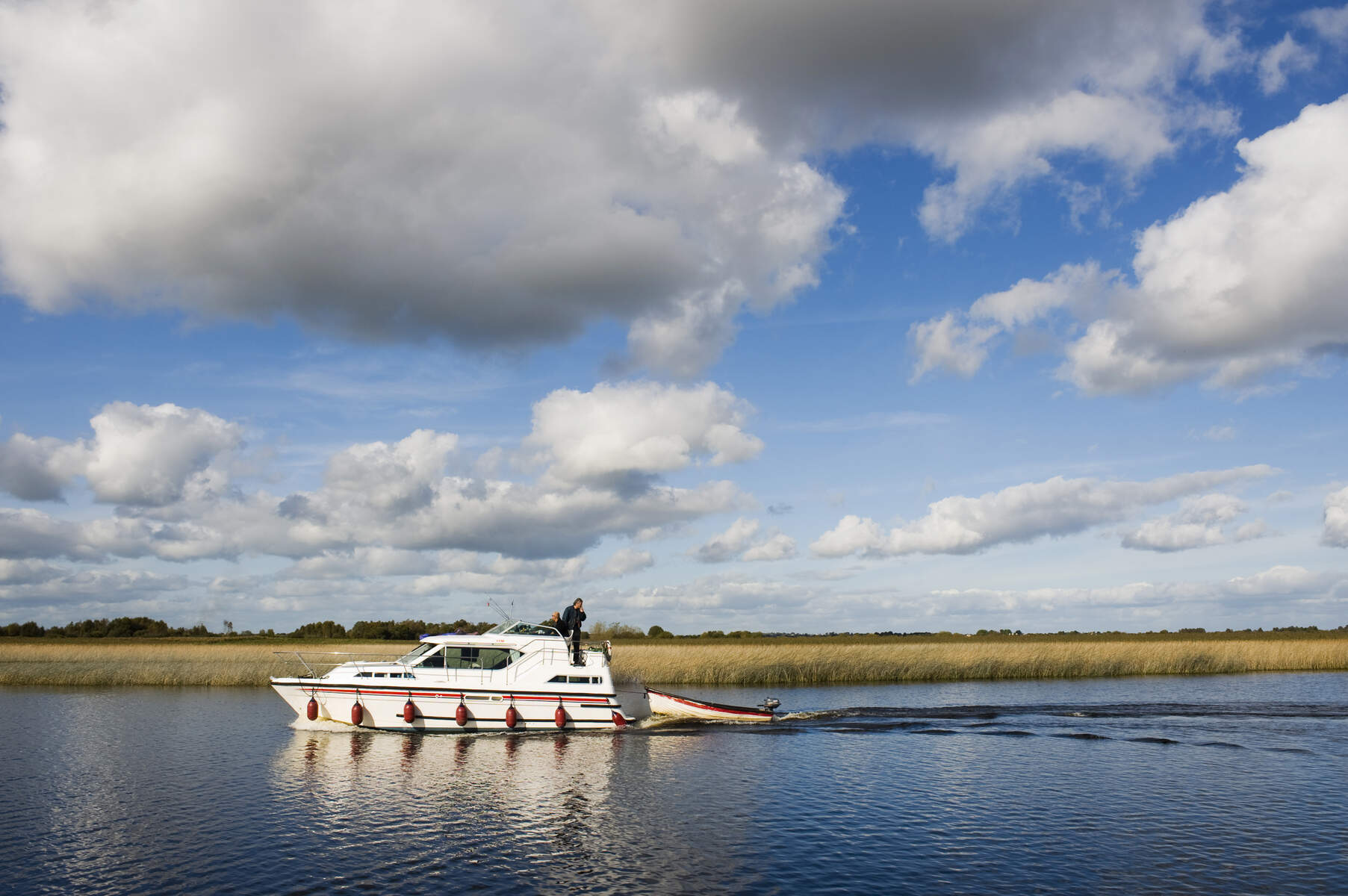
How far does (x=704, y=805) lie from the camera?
69.3 ft

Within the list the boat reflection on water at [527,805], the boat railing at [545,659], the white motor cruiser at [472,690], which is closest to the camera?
the boat reflection on water at [527,805]

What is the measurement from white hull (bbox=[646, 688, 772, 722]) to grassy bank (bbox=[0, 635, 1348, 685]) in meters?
12.0

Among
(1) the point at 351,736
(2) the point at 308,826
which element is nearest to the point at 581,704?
(1) the point at 351,736

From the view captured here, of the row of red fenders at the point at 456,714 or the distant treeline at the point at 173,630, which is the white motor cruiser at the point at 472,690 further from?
the distant treeline at the point at 173,630

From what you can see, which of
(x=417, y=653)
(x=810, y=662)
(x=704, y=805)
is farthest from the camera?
(x=810, y=662)

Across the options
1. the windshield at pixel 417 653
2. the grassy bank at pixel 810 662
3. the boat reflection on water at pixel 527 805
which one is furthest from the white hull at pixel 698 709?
the grassy bank at pixel 810 662

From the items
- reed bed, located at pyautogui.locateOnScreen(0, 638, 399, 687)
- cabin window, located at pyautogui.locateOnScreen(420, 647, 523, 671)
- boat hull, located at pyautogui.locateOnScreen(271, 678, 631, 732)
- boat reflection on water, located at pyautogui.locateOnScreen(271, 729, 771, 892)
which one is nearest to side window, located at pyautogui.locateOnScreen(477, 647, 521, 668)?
cabin window, located at pyautogui.locateOnScreen(420, 647, 523, 671)

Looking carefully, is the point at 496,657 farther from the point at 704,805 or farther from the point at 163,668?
the point at 163,668

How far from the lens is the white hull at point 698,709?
3403 cm

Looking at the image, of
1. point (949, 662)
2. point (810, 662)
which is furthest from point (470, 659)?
point (949, 662)

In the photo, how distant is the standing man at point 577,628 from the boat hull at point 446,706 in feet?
4.17

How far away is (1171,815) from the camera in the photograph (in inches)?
785

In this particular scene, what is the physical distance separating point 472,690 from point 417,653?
3.10 meters

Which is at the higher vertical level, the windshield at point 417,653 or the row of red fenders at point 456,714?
the windshield at point 417,653
